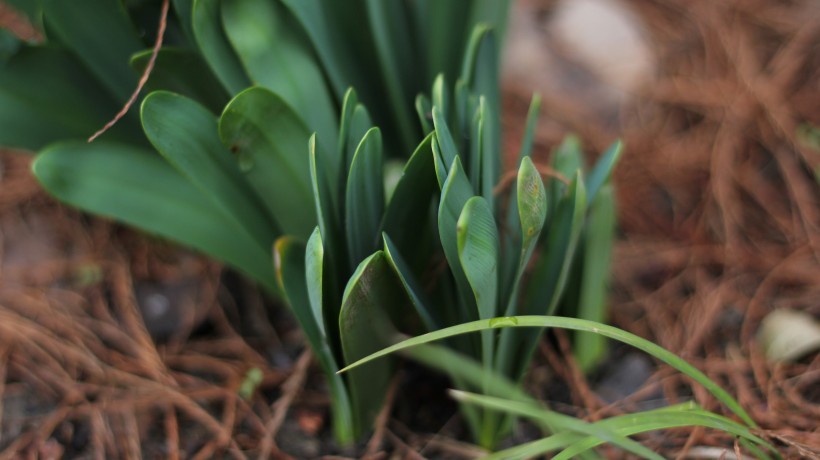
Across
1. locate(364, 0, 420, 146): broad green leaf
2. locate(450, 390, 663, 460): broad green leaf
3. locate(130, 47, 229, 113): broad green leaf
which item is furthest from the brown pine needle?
locate(450, 390, 663, 460): broad green leaf

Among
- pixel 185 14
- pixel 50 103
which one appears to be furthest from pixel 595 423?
pixel 50 103

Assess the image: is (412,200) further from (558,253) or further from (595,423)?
(595,423)

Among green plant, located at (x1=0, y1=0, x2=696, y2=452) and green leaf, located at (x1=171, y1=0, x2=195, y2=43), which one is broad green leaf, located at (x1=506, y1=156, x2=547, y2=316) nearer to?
green plant, located at (x1=0, y1=0, x2=696, y2=452)

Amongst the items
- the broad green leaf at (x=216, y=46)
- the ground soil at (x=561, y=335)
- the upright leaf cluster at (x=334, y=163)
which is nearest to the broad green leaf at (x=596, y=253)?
the upright leaf cluster at (x=334, y=163)

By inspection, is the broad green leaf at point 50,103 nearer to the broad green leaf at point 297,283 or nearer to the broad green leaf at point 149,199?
the broad green leaf at point 149,199

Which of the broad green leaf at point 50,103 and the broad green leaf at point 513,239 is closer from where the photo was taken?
the broad green leaf at point 513,239

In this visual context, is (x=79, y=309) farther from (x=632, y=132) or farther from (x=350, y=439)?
(x=632, y=132)

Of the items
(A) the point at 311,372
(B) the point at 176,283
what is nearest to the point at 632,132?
(A) the point at 311,372
